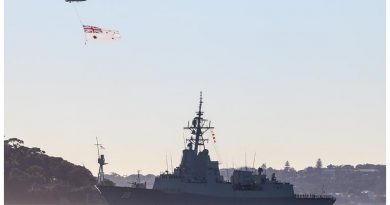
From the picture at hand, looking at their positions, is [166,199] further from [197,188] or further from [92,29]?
[92,29]

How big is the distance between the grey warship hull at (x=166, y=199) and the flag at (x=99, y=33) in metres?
43.5

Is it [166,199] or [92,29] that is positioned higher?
[92,29]

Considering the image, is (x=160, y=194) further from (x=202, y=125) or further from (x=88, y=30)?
(x=88, y=30)

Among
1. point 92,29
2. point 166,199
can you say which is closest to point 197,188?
point 166,199

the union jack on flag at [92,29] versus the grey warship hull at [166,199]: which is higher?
the union jack on flag at [92,29]

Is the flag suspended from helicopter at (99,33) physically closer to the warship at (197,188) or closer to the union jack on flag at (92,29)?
the union jack on flag at (92,29)

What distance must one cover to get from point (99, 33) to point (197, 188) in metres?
44.7

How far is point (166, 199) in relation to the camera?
5118 inches

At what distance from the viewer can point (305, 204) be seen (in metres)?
142

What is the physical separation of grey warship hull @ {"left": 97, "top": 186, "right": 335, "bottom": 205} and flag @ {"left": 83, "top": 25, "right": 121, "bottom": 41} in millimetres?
43546

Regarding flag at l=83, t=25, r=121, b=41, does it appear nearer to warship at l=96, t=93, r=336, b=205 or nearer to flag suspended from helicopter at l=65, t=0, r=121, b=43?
flag suspended from helicopter at l=65, t=0, r=121, b=43

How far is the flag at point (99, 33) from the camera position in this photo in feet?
288

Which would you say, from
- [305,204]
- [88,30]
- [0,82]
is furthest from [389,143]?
[305,204]

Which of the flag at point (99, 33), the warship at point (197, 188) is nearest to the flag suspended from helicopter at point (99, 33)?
the flag at point (99, 33)
